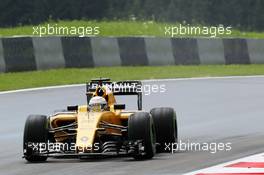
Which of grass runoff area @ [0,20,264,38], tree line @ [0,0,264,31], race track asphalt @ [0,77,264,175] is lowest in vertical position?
race track asphalt @ [0,77,264,175]

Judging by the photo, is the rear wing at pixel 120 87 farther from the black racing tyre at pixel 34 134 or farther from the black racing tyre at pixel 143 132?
the black racing tyre at pixel 143 132

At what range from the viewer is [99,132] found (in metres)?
11.5

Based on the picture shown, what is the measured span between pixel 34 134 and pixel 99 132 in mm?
658

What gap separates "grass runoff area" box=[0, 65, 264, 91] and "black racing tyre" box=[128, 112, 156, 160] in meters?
Answer: 8.68

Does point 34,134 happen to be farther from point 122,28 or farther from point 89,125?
point 122,28

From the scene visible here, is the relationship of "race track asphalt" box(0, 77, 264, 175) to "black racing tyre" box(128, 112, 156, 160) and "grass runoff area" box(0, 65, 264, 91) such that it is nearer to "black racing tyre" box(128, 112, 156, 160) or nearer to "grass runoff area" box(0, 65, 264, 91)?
"black racing tyre" box(128, 112, 156, 160)

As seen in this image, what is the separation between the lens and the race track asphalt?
10.7 m

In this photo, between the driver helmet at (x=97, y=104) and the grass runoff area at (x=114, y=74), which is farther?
the grass runoff area at (x=114, y=74)

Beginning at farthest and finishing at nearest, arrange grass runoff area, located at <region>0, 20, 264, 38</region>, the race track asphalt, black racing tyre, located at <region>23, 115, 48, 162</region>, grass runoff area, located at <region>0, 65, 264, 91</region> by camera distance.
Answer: grass runoff area, located at <region>0, 20, 264, 38</region>
grass runoff area, located at <region>0, 65, 264, 91</region>
black racing tyre, located at <region>23, 115, 48, 162</region>
the race track asphalt

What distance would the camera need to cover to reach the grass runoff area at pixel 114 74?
68.3 feet

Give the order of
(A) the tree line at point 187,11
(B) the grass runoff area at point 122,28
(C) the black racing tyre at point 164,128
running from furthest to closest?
(A) the tree line at point 187,11
(B) the grass runoff area at point 122,28
(C) the black racing tyre at point 164,128

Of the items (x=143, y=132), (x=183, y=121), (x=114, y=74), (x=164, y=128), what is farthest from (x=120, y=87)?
(x=114, y=74)

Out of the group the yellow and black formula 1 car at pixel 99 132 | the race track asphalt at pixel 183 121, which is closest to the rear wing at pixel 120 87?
the yellow and black formula 1 car at pixel 99 132

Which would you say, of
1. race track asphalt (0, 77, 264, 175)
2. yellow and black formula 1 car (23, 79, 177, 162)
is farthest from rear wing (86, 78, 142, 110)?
race track asphalt (0, 77, 264, 175)
